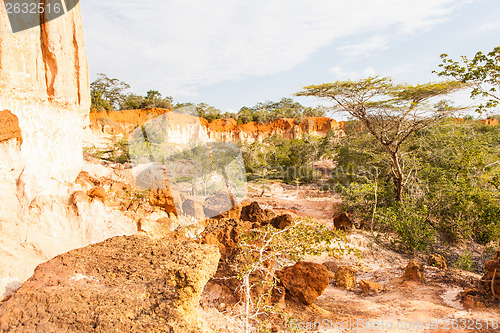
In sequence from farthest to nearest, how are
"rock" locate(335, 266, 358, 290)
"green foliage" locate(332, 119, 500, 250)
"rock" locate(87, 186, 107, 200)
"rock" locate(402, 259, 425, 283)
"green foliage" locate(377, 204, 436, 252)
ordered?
"green foliage" locate(377, 204, 436, 252) → "green foliage" locate(332, 119, 500, 250) → "rock" locate(87, 186, 107, 200) → "rock" locate(335, 266, 358, 290) → "rock" locate(402, 259, 425, 283)

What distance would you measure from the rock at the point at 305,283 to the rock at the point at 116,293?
209 cm

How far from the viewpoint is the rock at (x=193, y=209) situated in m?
8.95

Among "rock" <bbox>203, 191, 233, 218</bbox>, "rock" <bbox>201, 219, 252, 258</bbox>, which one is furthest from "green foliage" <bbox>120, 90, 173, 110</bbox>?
"rock" <bbox>201, 219, 252, 258</bbox>

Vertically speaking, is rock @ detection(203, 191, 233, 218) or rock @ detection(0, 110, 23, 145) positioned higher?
rock @ detection(0, 110, 23, 145)

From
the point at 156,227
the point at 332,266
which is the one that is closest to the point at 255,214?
the point at 332,266

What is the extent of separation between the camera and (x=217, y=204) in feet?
33.2

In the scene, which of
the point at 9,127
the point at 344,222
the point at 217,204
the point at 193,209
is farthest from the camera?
the point at 217,204

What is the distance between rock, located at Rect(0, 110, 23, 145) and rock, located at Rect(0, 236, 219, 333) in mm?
3332

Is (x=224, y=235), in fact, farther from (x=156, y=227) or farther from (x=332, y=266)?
(x=332, y=266)

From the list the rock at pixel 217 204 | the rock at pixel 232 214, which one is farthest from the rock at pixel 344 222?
the rock at pixel 217 204

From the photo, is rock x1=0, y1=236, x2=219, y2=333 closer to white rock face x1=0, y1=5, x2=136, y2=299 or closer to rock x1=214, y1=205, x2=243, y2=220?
white rock face x1=0, y1=5, x2=136, y2=299

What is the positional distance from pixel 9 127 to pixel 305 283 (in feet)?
18.0

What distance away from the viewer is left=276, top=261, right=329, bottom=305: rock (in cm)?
421

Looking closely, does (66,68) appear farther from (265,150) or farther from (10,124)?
(265,150)
